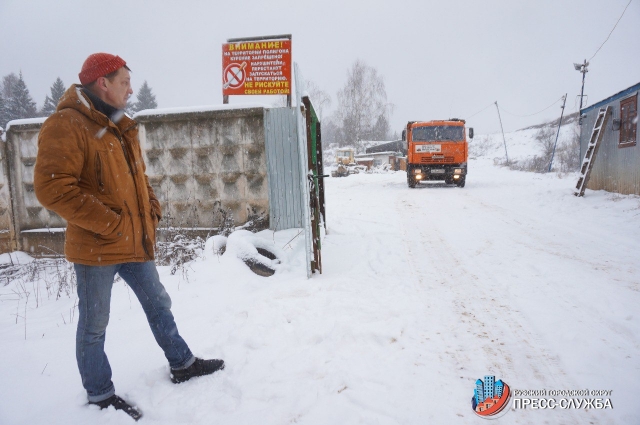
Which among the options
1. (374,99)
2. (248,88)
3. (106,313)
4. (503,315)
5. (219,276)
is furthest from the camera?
(374,99)

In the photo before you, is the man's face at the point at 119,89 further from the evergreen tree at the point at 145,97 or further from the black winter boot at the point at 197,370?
the evergreen tree at the point at 145,97

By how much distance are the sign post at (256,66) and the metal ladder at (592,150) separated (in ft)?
26.8

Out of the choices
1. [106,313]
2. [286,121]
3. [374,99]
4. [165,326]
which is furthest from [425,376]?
[374,99]

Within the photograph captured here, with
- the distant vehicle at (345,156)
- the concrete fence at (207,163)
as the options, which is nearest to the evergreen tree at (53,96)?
the distant vehicle at (345,156)

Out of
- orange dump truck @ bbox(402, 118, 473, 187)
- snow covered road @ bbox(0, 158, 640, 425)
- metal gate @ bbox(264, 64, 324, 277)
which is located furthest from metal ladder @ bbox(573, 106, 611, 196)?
metal gate @ bbox(264, 64, 324, 277)

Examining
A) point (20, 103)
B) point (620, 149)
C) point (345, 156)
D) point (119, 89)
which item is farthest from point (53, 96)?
point (620, 149)

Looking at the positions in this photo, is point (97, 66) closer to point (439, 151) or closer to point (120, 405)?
point (120, 405)

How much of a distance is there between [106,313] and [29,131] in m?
6.35

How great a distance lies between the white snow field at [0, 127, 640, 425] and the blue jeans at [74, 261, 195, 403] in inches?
8.3

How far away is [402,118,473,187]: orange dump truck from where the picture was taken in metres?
13.0

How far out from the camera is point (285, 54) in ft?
21.5

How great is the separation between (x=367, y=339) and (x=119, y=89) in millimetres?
2421

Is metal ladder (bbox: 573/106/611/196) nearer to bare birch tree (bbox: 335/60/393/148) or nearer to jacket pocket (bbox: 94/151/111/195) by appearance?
jacket pocket (bbox: 94/151/111/195)

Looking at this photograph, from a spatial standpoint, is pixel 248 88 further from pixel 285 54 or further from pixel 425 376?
pixel 425 376
